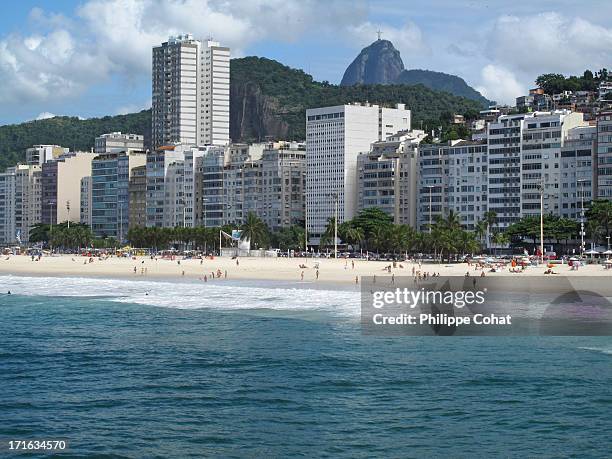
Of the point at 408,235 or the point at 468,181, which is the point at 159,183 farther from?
the point at 408,235

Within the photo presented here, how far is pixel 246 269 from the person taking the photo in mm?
108312

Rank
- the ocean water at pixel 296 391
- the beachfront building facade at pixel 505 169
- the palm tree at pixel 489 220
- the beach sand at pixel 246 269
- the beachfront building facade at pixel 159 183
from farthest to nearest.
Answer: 1. the beachfront building facade at pixel 159 183
2. the beachfront building facade at pixel 505 169
3. the palm tree at pixel 489 220
4. the beach sand at pixel 246 269
5. the ocean water at pixel 296 391

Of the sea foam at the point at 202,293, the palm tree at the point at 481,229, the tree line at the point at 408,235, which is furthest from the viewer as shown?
the palm tree at the point at 481,229

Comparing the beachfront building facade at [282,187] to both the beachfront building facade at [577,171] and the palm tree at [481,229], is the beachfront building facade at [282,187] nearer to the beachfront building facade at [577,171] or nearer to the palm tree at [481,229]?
the palm tree at [481,229]

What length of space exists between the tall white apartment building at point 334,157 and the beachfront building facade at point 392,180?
2439mm

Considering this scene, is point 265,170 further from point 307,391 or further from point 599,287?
point 307,391

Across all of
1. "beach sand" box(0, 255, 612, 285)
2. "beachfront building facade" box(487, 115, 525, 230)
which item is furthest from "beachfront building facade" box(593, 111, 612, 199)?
"beach sand" box(0, 255, 612, 285)

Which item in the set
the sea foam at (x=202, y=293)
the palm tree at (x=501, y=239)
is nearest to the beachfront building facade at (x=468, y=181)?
A: the palm tree at (x=501, y=239)

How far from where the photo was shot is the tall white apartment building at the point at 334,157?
162750 mm

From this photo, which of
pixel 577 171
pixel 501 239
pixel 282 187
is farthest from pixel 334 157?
pixel 501 239

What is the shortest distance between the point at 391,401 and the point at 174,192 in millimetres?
164200

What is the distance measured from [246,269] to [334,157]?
58.3m

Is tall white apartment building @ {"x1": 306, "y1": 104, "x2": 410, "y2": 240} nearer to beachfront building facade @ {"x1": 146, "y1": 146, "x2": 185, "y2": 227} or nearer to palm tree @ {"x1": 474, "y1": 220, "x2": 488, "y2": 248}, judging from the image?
palm tree @ {"x1": 474, "y1": 220, "x2": 488, "y2": 248}

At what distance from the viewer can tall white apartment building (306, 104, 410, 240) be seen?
162750 mm
